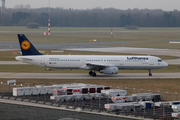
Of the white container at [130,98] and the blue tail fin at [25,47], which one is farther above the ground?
the blue tail fin at [25,47]

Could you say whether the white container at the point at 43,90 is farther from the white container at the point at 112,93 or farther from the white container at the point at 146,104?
the white container at the point at 146,104

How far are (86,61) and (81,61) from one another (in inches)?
43.4

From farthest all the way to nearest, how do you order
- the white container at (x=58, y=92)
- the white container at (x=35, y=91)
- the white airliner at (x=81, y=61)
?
the white airliner at (x=81, y=61), the white container at (x=35, y=91), the white container at (x=58, y=92)

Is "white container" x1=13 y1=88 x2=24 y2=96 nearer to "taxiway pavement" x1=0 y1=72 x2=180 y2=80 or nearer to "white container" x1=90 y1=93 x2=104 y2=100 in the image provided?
"white container" x1=90 y1=93 x2=104 y2=100

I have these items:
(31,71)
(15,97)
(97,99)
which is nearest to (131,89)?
(97,99)

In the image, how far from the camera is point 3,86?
53531 millimetres

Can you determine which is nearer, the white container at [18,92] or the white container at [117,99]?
the white container at [117,99]

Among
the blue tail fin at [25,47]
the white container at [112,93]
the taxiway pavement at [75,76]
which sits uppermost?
the blue tail fin at [25,47]

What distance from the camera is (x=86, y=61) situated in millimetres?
67750

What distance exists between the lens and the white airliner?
66438 millimetres

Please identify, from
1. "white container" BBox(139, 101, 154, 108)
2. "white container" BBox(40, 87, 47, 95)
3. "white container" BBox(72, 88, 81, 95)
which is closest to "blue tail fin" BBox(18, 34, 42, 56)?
"white container" BBox(40, 87, 47, 95)

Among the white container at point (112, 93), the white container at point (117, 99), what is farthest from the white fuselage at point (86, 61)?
the white container at point (117, 99)

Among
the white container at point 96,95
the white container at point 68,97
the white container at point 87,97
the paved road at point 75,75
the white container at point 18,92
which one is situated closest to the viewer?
the white container at point 68,97

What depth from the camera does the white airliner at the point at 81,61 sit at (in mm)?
66438
